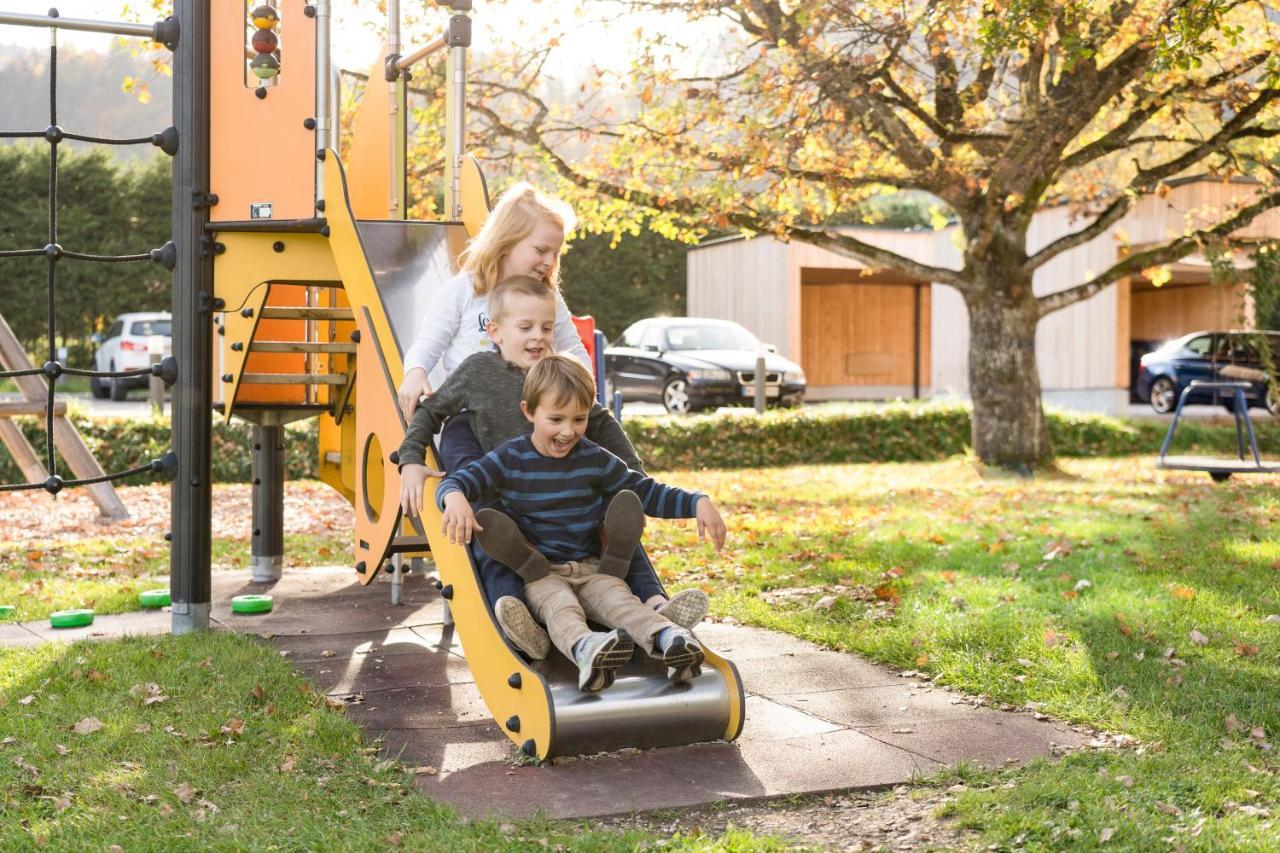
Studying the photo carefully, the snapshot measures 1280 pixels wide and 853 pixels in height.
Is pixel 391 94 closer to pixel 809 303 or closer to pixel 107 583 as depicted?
pixel 107 583

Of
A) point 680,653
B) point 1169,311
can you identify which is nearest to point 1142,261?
point 680,653

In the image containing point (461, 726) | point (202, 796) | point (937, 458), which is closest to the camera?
point (202, 796)

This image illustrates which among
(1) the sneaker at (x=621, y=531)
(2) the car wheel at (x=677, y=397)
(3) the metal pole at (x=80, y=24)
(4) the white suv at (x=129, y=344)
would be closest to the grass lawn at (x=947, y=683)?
(1) the sneaker at (x=621, y=531)

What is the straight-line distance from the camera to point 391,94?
6.85 meters

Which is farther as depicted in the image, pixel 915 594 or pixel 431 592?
pixel 431 592

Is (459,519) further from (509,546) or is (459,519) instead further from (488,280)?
(488,280)

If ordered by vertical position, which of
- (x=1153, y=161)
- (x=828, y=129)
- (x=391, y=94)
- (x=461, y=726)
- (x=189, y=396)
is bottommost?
(x=461, y=726)

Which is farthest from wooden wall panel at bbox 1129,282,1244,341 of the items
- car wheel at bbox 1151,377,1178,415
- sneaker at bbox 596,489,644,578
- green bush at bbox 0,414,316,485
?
sneaker at bbox 596,489,644,578

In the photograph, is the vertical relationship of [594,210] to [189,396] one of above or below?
above

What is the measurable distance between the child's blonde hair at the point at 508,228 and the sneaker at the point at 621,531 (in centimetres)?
114

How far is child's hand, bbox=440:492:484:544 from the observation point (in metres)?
4.07

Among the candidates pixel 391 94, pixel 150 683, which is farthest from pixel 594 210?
pixel 150 683

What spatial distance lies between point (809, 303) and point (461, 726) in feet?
83.8

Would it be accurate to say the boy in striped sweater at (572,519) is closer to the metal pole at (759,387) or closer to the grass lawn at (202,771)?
the grass lawn at (202,771)
